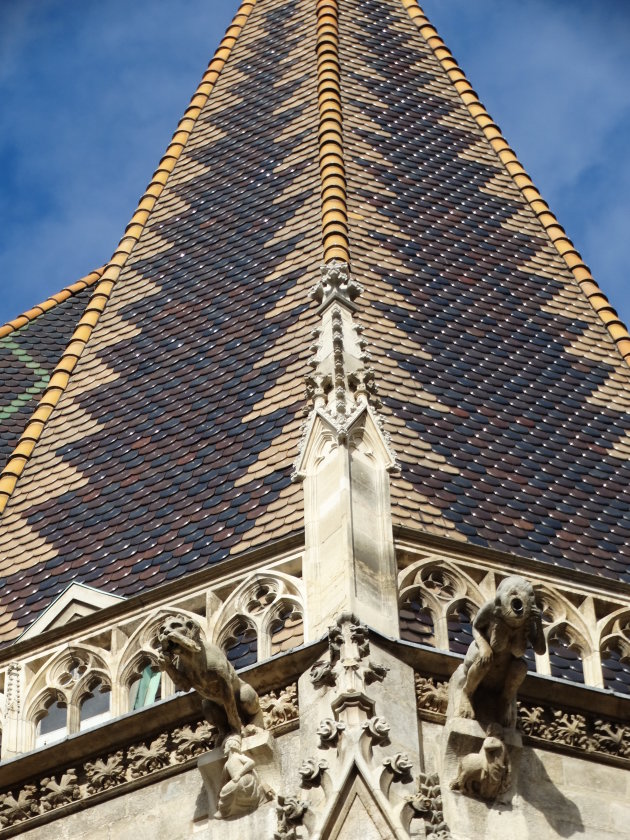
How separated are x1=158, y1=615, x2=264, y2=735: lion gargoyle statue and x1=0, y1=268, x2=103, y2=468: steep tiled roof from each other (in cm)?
578

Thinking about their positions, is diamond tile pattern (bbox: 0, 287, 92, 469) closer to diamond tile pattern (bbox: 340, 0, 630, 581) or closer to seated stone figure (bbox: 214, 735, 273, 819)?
diamond tile pattern (bbox: 340, 0, 630, 581)

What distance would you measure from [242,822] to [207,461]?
3.72 meters

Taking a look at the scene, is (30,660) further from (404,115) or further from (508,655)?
(404,115)

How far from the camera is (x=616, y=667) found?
41.3 feet

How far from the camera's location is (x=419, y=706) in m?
11.5

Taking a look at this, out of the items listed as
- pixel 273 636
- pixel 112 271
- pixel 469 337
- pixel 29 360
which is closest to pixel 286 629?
pixel 273 636

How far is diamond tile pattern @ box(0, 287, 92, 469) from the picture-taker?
59.0 ft

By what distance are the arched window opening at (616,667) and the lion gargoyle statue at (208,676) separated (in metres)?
1.71

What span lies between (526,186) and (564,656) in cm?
640

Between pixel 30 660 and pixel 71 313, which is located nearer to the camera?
pixel 30 660

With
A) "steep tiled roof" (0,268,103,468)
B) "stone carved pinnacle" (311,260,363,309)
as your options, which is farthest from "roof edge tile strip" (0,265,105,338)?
"stone carved pinnacle" (311,260,363,309)

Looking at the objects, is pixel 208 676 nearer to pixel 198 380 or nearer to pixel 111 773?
pixel 111 773

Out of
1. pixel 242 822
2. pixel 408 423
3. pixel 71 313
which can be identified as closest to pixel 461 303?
pixel 408 423

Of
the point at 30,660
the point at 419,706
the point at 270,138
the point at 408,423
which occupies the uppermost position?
the point at 270,138
